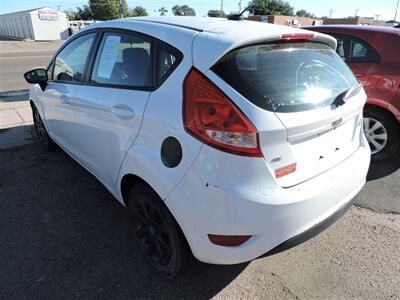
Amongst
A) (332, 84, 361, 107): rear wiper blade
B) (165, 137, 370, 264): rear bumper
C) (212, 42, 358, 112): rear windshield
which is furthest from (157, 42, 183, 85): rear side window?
(332, 84, 361, 107): rear wiper blade

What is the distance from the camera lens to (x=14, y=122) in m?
A: 6.19

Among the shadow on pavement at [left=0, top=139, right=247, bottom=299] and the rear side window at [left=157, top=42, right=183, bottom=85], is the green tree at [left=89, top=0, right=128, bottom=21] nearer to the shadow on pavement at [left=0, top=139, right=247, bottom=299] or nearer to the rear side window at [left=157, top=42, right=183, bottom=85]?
the shadow on pavement at [left=0, top=139, right=247, bottom=299]

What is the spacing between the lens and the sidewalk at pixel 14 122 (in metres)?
5.25

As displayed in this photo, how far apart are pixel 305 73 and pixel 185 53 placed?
0.79 m

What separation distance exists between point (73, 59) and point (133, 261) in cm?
212

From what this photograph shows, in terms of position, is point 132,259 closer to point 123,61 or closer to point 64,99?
point 123,61

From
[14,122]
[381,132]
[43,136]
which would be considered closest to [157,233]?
[43,136]

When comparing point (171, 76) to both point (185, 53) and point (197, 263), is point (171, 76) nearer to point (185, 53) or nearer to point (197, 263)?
point (185, 53)

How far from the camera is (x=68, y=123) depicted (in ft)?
11.5

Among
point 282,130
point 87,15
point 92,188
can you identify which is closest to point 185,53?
point 282,130

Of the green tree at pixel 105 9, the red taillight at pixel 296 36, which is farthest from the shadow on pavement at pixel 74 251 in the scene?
the green tree at pixel 105 9

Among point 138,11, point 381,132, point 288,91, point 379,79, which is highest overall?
point 288,91

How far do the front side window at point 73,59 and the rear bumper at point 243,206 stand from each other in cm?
187

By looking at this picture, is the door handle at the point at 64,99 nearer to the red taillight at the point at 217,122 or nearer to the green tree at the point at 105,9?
the red taillight at the point at 217,122
